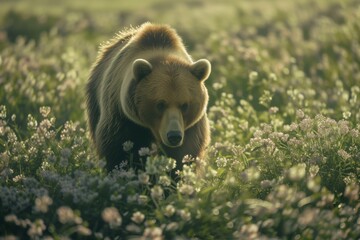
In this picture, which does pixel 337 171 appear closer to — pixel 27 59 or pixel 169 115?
pixel 169 115

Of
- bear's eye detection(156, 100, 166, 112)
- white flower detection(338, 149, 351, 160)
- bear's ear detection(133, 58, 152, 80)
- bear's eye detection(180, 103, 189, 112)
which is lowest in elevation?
white flower detection(338, 149, 351, 160)

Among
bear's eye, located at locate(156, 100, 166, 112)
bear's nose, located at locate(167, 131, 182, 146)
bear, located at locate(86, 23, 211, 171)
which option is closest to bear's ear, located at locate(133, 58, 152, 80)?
bear, located at locate(86, 23, 211, 171)

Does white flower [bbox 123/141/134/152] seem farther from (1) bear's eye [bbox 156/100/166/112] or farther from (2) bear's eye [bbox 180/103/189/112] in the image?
(2) bear's eye [bbox 180/103/189/112]

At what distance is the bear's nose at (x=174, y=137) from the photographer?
5.35m

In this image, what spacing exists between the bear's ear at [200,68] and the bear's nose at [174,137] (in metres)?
0.73

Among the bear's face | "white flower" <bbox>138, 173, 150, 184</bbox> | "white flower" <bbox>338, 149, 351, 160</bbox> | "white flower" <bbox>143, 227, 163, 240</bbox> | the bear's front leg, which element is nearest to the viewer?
"white flower" <bbox>143, 227, 163, 240</bbox>

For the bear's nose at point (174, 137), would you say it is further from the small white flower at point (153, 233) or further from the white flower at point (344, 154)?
the small white flower at point (153, 233)

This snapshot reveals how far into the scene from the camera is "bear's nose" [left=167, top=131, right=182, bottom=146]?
5.35 metres

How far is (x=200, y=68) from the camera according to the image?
5844 mm

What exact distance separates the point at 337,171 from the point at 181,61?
1.63 meters

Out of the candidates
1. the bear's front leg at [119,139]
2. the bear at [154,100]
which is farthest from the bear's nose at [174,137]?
the bear's front leg at [119,139]

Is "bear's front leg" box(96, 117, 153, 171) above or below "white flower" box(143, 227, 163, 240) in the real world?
above

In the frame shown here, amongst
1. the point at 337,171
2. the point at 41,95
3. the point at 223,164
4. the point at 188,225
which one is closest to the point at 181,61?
the point at 223,164

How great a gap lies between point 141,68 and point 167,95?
311 mm
